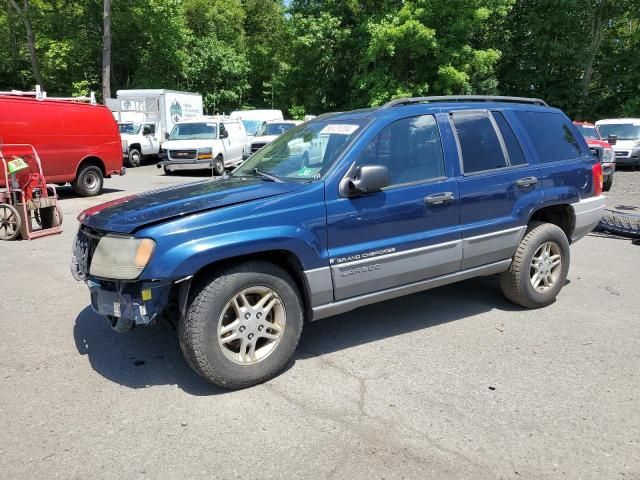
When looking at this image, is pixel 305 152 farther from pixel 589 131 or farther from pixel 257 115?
pixel 257 115

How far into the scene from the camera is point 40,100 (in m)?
11.6

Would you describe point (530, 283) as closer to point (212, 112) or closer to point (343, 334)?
point (343, 334)

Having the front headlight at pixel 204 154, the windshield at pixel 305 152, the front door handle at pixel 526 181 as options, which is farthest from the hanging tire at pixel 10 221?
the front headlight at pixel 204 154

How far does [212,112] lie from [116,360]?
115 ft

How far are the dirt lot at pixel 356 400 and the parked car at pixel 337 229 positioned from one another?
1.26 ft

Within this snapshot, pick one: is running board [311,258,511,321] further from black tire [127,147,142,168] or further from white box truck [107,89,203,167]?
black tire [127,147,142,168]

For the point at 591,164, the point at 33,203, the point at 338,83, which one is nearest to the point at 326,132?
the point at 591,164

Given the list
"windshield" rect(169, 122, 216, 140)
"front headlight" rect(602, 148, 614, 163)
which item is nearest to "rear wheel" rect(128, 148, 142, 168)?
"windshield" rect(169, 122, 216, 140)

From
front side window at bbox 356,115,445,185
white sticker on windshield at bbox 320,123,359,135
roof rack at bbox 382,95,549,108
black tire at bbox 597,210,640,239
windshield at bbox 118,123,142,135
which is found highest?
windshield at bbox 118,123,142,135

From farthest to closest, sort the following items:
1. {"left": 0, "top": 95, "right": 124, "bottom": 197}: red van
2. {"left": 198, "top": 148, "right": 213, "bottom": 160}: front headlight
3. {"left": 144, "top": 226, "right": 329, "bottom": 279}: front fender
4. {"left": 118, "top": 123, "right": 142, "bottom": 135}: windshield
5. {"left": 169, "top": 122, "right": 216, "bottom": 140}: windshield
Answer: {"left": 118, "top": 123, "right": 142, "bottom": 135}: windshield → {"left": 169, "top": 122, "right": 216, "bottom": 140}: windshield → {"left": 198, "top": 148, "right": 213, "bottom": 160}: front headlight → {"left": 0, "top": 95, "right": 124, "bottom": 197}: red van → {"left": 144, "top": 226, "right": 329, "bottom": 279}: front fender

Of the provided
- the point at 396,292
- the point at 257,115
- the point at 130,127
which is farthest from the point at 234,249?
the point at 257,115

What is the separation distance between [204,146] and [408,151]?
14.7 m

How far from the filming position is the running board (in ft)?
12.5

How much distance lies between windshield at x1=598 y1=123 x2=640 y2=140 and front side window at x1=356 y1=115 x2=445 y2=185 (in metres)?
18.0
